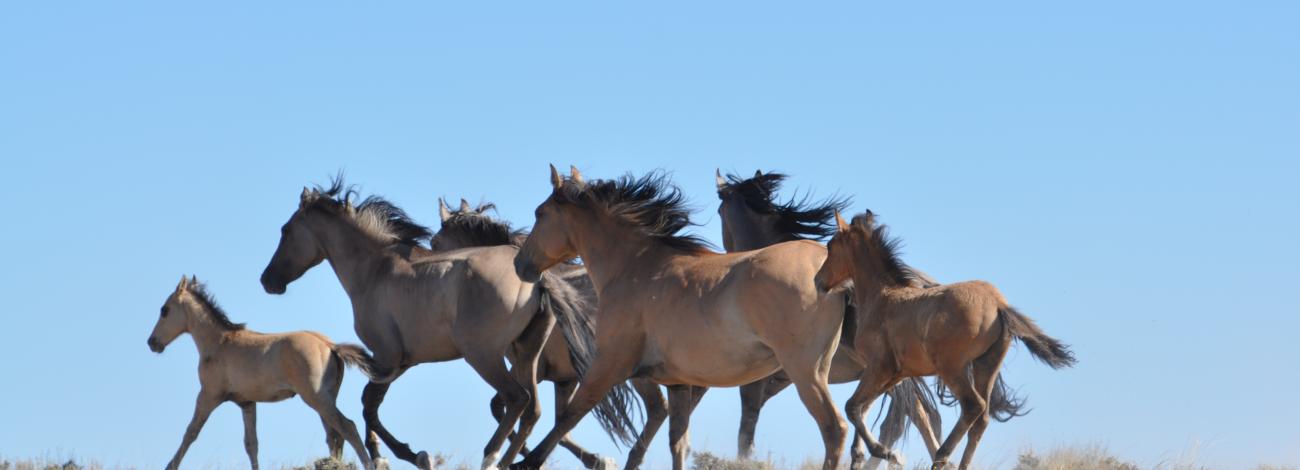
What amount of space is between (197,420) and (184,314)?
1.54m

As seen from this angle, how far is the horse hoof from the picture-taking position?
42.9ft

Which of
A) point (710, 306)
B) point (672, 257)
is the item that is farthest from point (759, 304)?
point (672, 257)

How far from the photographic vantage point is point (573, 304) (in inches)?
534

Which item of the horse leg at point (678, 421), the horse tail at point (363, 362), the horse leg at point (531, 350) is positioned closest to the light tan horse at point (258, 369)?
the horse tail at point (363, 362)

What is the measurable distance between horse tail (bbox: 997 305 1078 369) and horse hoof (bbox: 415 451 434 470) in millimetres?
4446

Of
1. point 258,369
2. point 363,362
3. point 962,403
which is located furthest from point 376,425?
point 962,403

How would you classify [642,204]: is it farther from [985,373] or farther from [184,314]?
[184,314]

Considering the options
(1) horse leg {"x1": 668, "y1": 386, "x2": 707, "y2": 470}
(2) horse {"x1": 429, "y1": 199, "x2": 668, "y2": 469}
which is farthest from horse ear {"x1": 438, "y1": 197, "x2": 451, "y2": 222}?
(1) horse leg {"x1": 668, "y1": 386, "x2": 707, "y2": 470}

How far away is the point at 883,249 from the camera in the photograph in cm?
1191

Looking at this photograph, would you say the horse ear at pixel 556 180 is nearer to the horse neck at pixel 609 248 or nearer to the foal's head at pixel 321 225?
the horse neck at pixel 609 248

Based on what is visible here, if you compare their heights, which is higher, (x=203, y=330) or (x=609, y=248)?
(x=203, y=330)

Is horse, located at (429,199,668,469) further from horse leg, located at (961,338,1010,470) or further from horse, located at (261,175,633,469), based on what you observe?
horse leg, located at (961,338,1010,470)

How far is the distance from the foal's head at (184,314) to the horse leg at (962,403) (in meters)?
7.38

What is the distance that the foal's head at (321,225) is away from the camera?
1526cm
